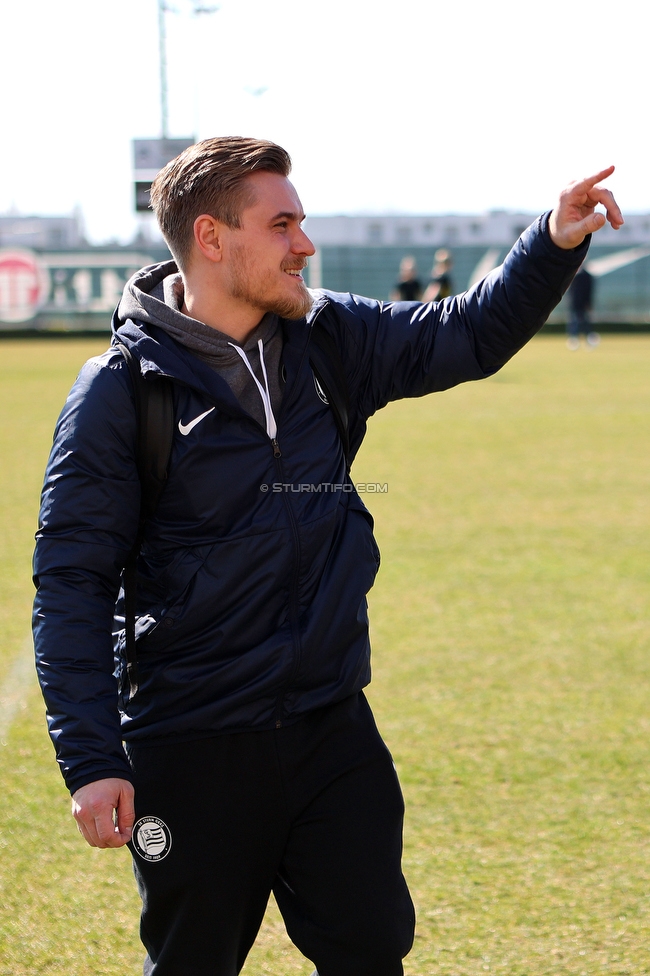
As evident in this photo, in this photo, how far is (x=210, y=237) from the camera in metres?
2.53

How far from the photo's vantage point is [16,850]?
13.0 feet

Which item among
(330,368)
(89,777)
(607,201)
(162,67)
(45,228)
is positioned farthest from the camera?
(45,228)

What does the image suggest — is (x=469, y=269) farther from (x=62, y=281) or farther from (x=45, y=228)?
(x=45, y=228)

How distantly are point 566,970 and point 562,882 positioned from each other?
0.47 meters

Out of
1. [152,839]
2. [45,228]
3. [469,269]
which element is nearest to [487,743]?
[152,839]

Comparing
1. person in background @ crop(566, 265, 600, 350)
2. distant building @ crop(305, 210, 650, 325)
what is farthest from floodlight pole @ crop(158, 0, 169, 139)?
distant building @ crop(305, 210, 650, 325)

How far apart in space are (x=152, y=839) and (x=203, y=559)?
1.94 ft

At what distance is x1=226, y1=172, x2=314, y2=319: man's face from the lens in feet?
8.21

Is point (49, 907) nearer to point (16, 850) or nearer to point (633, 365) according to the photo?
point (16, 850)

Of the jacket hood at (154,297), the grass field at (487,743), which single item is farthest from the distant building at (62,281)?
the jacket hood at (154,297)

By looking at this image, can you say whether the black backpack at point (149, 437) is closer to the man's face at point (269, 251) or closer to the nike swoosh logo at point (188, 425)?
the nike swoosh logo at point (188, 425)

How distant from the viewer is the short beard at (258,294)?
99.5 inches

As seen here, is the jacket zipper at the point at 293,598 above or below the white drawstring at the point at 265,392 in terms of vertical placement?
below

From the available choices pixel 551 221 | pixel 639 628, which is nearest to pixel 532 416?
pixel 639 628
